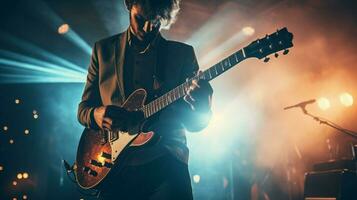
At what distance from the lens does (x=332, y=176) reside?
20.1 ft

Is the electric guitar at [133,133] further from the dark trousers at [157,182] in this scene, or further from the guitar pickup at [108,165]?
the dark trousers at [157,182]

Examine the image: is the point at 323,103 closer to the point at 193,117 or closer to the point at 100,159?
the point at 193,117

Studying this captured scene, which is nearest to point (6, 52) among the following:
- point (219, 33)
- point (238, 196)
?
point (219, 33)

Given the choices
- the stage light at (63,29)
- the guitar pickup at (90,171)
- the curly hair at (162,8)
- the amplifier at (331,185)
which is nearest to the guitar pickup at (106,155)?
the guitar pickup at (90,171)

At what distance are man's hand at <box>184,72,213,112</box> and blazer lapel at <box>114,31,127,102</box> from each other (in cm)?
59

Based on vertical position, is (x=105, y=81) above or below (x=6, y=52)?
below

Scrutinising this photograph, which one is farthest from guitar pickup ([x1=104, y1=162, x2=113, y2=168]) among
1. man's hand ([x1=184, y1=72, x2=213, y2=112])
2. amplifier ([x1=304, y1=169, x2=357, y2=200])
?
amplifier ([x1=304, y1=169, x2=357, y2=200])

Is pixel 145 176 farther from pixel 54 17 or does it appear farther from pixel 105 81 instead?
pixel 54 17

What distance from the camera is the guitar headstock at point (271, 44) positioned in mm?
2131

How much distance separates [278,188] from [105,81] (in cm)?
771

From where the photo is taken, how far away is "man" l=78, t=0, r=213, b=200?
6.82 ft

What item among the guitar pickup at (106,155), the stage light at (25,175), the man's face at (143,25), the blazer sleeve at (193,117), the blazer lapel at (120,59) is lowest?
the guitar pickup at (106,155)

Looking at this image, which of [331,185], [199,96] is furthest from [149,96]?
[331,185]

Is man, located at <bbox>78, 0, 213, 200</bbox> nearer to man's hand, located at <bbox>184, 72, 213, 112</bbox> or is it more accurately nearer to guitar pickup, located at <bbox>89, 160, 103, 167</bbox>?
man's hand, located at <bbox>184, 72, 213, 112</bbox>
